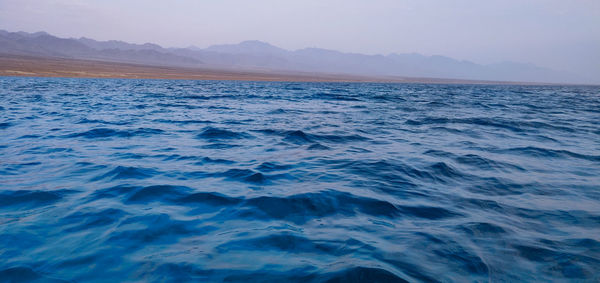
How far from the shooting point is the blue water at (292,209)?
3.08 meters

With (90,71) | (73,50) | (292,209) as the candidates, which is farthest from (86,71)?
(73,50)

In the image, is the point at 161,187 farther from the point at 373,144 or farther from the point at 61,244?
the point at 373,144

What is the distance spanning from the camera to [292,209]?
14.4 feet

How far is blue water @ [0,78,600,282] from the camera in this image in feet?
10.1

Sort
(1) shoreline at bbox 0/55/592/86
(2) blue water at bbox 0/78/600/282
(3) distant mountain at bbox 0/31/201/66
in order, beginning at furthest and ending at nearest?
(3) distant mountain at bbox 0/31/201/66, (1) shoreline at bbox 0/55/592/86, (2) blue water at bbox 0/78/600/282

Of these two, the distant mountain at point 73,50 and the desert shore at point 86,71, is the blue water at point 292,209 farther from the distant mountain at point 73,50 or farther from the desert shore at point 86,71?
the distant mountain at point 73,50

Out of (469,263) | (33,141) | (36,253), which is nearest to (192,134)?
(33,141)

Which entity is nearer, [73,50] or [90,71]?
[90,71]

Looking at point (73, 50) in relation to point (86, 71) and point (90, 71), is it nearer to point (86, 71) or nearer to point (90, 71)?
point (90, 71)

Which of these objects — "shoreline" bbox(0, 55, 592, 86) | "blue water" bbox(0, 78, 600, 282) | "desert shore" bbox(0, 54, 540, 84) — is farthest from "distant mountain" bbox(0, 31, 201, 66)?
"blue water" bbox(0, 78, 600, 282)

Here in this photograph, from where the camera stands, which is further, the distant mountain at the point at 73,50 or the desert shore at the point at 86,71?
the distant mountain at the point at 73,50

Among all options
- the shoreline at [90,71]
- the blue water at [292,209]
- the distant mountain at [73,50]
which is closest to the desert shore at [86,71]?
the shoreline at [90,71]

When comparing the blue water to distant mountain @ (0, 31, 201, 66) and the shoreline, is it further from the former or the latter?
distant mountain @ (0, 31, 201, 66)

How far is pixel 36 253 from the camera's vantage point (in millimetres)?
3205
